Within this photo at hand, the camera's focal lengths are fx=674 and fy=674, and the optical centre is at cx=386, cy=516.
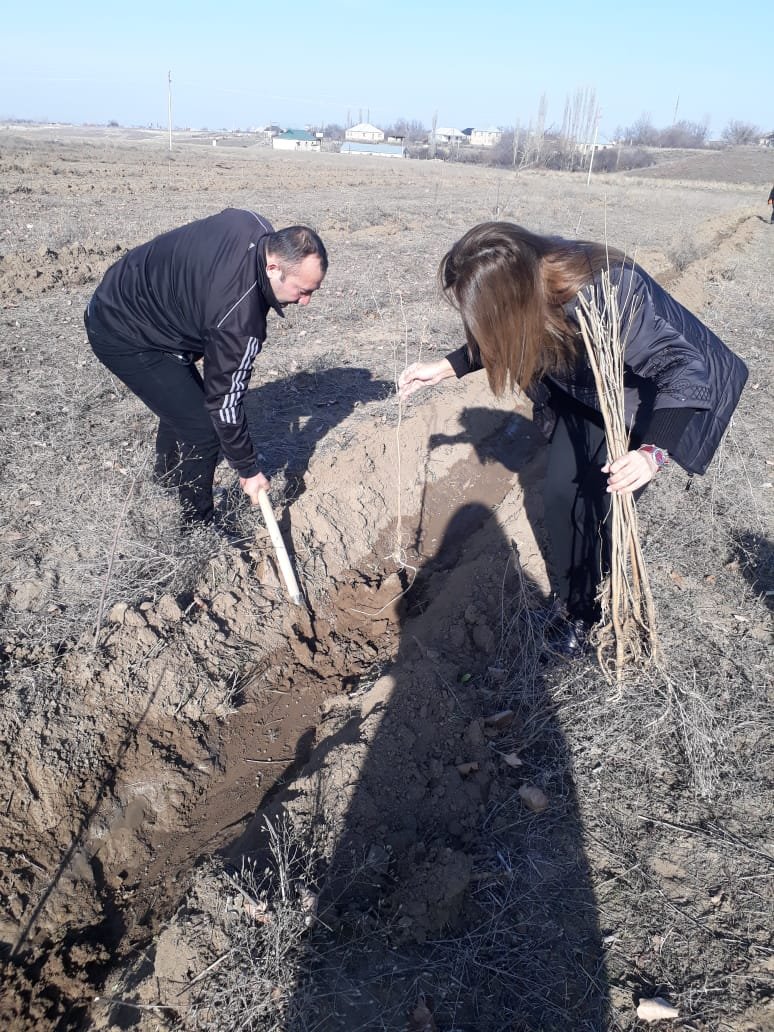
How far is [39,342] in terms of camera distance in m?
6.32

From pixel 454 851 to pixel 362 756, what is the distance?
499 mm

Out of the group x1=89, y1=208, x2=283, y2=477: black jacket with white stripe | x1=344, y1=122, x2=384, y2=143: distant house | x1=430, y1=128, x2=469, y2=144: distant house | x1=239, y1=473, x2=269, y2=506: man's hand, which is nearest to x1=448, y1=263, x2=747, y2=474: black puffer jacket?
x1=89, y1=208, x2=283, y2=477: black jacket with white stripe

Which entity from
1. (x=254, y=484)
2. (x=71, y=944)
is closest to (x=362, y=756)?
(x=71, y=944)

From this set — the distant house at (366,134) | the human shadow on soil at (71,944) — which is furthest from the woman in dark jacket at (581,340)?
the distant house at (366,134)

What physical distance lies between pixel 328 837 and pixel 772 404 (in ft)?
19.4

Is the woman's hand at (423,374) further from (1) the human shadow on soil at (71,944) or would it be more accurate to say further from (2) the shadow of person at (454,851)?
(1) the human shadow on soil at (71,944)

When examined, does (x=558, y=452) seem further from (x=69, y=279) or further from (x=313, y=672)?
(x=69, y=279)

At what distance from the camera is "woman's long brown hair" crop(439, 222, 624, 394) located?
6.77 feet

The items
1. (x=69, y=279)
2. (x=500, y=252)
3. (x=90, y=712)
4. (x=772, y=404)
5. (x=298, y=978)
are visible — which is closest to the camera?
(x=298, y=978)

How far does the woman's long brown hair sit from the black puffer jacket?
0.08 meters

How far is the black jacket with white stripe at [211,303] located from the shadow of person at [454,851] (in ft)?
4.44

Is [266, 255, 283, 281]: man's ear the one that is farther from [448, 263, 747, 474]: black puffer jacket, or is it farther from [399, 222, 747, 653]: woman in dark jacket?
[448, 263, 747, 474]: black puffer jacket

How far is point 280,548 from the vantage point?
332 cm

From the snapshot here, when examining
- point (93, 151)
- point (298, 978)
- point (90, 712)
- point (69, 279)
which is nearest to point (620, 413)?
point (298, 978)
